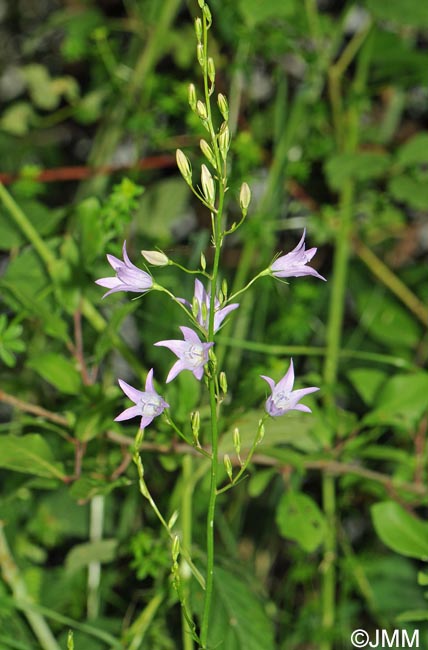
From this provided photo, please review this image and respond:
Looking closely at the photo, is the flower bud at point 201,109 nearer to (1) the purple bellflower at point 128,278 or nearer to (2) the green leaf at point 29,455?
(1) the purple bellflower at point 128,278

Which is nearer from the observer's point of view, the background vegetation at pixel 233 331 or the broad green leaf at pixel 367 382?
the background vegetation at pixel 233 331

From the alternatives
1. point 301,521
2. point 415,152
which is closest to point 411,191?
point 415,152

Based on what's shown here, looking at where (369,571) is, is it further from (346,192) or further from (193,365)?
(193,365)

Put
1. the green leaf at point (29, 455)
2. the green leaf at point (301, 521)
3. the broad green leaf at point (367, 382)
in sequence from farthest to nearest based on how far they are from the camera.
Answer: the broad green leaf at point (367, 382) → the green leaf at point (301, 521) → the green leaf at point (29, 455)

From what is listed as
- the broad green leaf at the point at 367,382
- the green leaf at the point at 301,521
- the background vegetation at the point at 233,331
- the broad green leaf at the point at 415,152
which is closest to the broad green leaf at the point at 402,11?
the background vegetation at the point at 233,331

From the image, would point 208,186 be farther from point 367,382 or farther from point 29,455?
point 367,382

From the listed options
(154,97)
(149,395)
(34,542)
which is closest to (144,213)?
(154,97)

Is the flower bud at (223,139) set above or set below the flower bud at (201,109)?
below
